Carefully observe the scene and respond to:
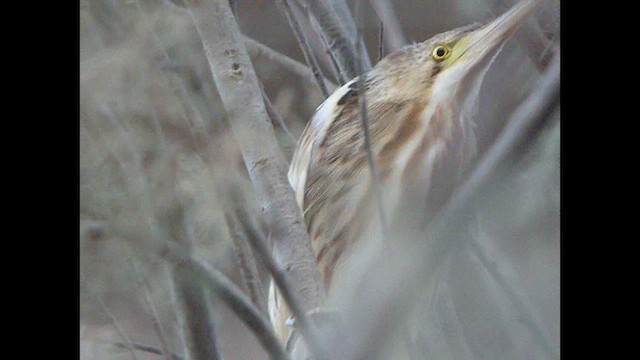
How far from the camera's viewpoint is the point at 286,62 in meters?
1.37

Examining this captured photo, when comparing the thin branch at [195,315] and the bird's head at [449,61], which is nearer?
the thin branch at [195,315]

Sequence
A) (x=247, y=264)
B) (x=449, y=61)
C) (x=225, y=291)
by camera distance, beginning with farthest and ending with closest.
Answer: (x=449, y=61), (x=247, y=264), (x=225, y=291)

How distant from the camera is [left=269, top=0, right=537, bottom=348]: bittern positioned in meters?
1.35

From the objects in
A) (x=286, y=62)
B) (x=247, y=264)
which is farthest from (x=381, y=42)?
(x=247, y=264)

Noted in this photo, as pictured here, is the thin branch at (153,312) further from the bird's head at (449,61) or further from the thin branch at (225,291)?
the bird's head at (449,61)

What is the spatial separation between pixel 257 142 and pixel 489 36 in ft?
1.36

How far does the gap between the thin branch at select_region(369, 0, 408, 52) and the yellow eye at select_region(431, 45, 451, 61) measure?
0.05 metres

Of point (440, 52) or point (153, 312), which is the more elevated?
point (440, 52)

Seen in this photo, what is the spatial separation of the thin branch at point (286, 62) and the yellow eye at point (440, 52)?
0.17 m

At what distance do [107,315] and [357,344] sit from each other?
0.41m

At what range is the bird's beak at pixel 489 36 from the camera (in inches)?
53.0

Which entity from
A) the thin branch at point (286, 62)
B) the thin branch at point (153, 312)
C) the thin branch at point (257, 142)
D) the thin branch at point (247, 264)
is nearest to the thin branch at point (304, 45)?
the thin branch at point (286, 62)

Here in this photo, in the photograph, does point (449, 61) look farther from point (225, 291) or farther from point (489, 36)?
point (225, 291)
